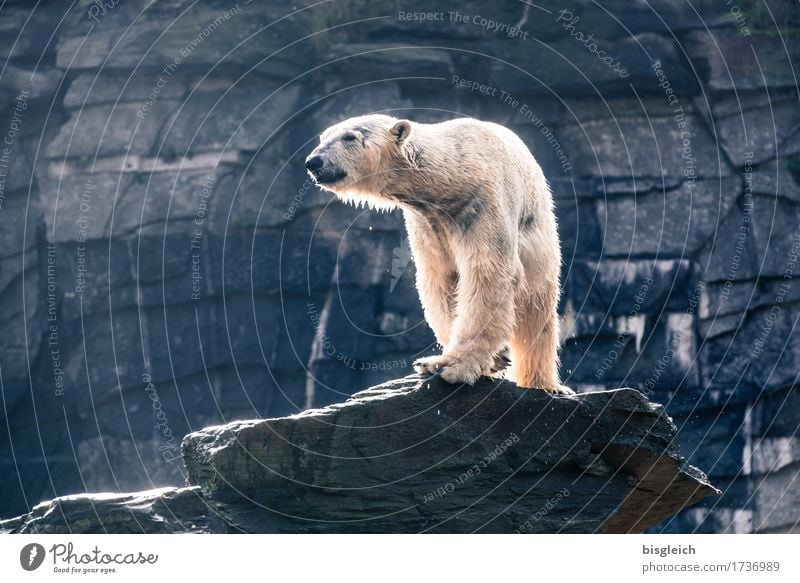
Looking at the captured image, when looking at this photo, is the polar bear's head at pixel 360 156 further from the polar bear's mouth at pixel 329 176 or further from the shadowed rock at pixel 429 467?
the shadowed rock at pixel 429 467

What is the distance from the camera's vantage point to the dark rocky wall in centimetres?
1722

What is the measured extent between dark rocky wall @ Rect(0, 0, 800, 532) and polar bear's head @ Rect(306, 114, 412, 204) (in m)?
10.2

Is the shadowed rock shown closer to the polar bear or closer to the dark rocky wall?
the polar bear

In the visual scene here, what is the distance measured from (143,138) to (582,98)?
8036mm

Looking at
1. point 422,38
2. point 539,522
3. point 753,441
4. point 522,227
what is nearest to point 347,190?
point 522,227

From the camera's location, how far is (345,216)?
1759cm

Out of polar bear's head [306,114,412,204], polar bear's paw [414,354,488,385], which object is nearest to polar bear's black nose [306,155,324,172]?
polar bear's head [306,114,412,204]

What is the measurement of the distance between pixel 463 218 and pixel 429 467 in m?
1.73

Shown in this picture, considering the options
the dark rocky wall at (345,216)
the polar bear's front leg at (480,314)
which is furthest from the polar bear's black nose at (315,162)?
the dark rocky wall at (345,216)

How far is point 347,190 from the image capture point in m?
6.96

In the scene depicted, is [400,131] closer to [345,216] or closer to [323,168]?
[323,168]

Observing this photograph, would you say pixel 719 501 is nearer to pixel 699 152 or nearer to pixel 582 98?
pixel 699 152
